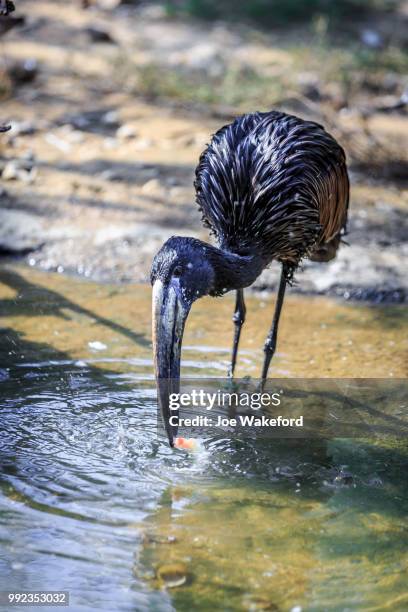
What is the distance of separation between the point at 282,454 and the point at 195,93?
7110mm

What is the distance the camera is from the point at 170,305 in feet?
14.4

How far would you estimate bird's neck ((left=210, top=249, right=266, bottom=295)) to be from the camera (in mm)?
4957

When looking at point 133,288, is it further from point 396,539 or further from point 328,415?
point 396,539

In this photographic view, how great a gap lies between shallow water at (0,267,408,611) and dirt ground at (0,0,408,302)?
114cm

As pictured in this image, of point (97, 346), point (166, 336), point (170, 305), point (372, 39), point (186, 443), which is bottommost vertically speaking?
point (97, 346)

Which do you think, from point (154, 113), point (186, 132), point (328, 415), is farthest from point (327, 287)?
point (154, 113)

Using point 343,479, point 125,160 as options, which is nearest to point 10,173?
point 125,160
